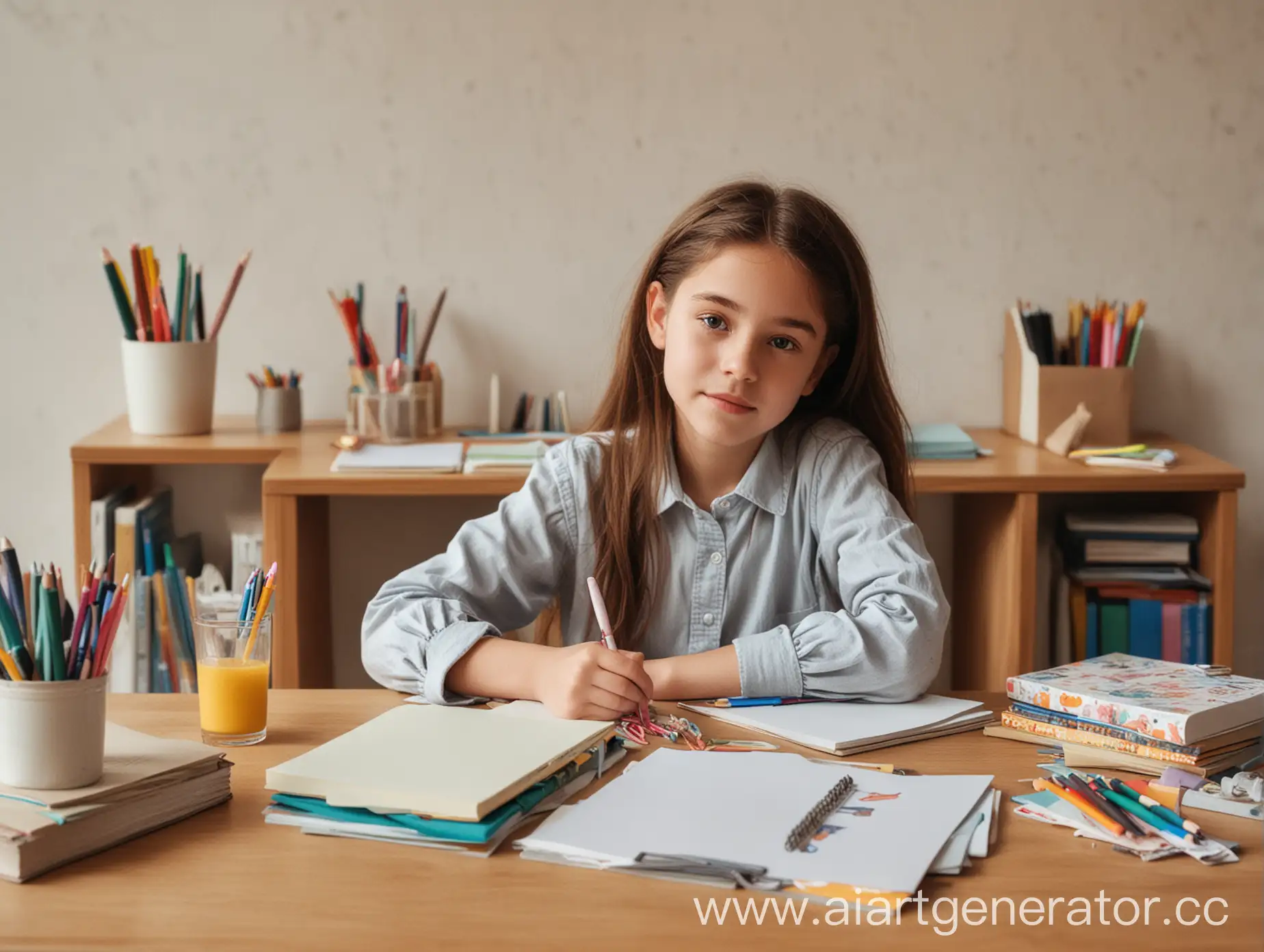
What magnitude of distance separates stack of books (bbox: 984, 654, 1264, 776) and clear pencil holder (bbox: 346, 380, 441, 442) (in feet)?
4.73

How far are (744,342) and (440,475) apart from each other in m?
0.83

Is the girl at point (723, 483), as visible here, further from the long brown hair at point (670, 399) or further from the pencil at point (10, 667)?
the pencil at point (10, 667)

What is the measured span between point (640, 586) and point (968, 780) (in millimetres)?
629

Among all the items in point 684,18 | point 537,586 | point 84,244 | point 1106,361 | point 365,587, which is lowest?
point 365,587

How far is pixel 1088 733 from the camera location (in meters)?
1.13

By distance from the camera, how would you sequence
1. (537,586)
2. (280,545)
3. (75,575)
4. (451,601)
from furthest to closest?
1. (75,575)
2. (280,545)
3. (537,586)
4. (451,601)

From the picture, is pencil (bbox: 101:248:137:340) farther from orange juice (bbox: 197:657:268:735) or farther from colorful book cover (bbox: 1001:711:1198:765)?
colorful book cover (bbox: 1001:711:1198:765)

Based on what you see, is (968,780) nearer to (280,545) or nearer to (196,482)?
(280,545)

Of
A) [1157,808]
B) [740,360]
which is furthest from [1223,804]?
[740,360]

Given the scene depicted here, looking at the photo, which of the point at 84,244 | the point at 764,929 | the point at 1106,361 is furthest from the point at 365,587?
the point at 764,929

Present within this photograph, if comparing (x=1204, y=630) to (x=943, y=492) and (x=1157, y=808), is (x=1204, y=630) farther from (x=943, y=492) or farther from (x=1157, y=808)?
(x=1157, y=808)

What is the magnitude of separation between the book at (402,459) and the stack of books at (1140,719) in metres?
1.20

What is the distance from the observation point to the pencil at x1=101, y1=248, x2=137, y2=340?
90.4 inches

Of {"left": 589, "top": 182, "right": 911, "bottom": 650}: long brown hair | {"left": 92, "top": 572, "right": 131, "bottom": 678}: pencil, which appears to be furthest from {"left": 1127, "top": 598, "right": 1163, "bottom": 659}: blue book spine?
{"left": 92, "top": 572, "right": 131, "bottom": 678}: pencil
